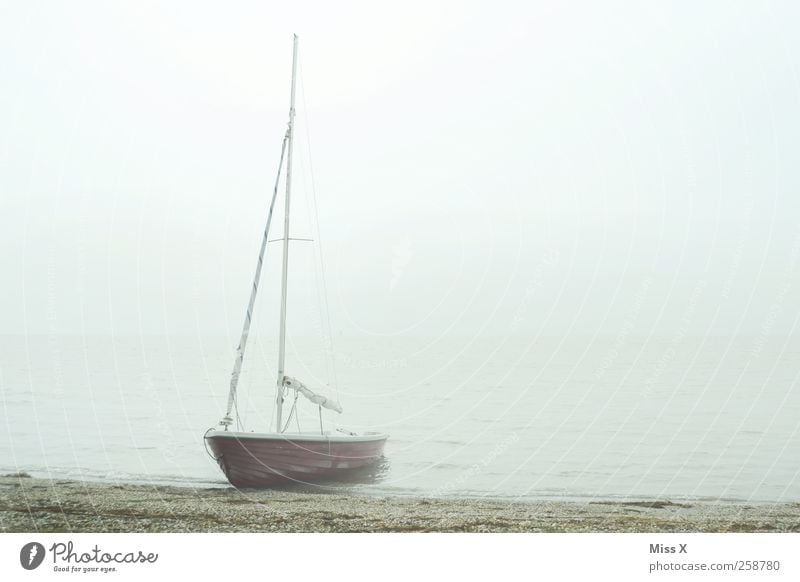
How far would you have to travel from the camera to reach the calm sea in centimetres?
1453

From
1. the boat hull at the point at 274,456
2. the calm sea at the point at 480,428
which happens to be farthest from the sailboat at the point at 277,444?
the calm sea at the point at 480,428

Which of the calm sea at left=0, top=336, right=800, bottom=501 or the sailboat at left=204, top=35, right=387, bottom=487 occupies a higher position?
the sailboat at left=204, top=35, right=387, bottom=487

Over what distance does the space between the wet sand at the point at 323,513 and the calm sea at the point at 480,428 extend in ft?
4.81

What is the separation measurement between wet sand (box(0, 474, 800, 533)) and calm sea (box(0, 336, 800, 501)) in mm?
1467

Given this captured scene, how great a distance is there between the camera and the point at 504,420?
28.1m
